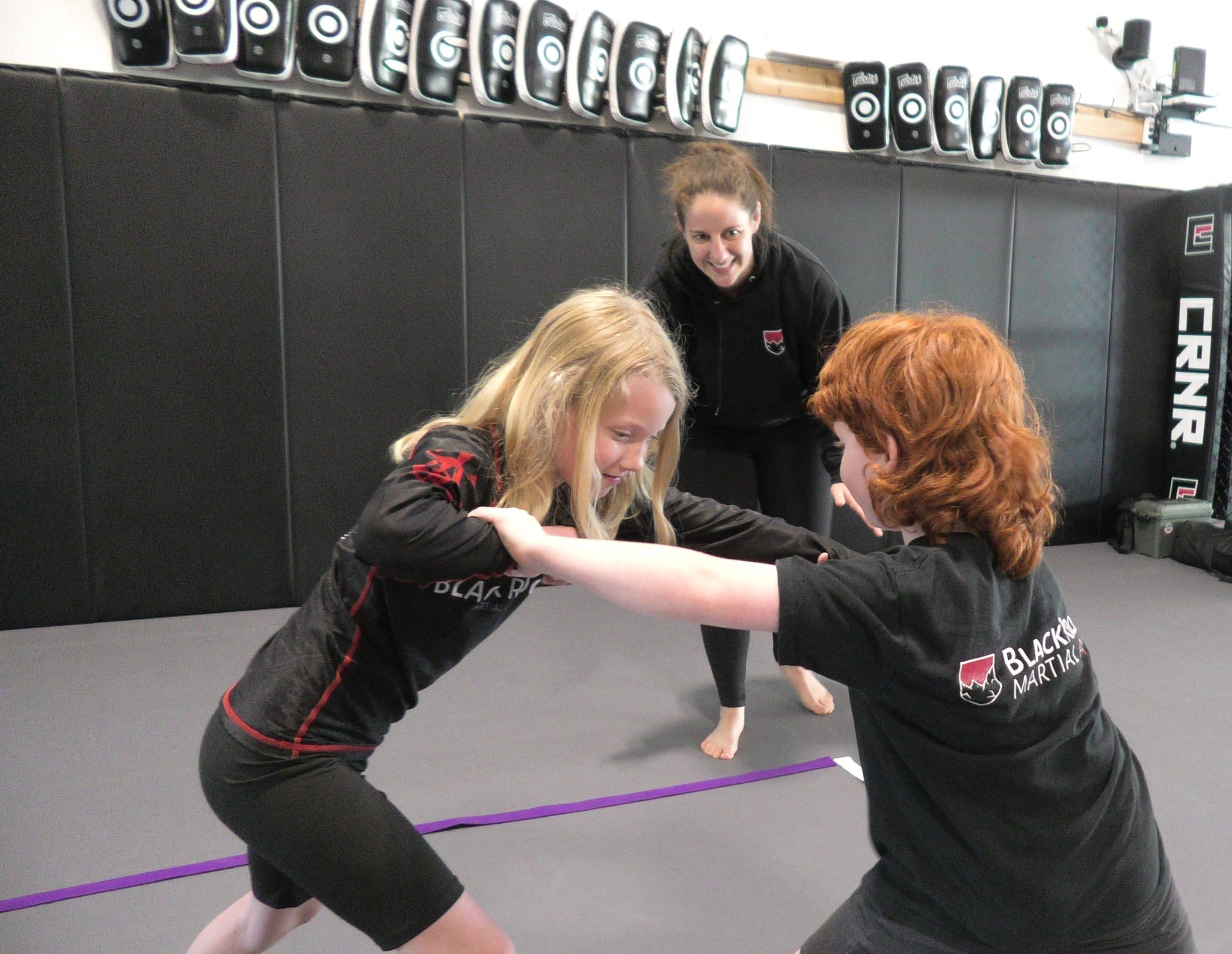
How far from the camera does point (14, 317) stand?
2.98 meters

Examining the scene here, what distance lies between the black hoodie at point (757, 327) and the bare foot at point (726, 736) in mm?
750

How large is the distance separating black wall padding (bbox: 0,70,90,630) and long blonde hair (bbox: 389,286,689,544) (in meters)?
2.39

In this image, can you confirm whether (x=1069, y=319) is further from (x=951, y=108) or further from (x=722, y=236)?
(x=722, y=236)

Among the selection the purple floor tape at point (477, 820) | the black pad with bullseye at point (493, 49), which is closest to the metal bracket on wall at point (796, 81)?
the black pad with bullseye at point (493, 49)

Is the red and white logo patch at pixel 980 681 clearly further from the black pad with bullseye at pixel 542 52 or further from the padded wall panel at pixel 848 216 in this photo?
the padded wall panel at pixel 848 216

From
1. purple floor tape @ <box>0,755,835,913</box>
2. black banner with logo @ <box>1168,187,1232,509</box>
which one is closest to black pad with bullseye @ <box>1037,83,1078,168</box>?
black banner with logo @ <box>1168,187,1232,509</box>

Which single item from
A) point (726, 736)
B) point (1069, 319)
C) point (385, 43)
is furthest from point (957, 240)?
point (726, 736)

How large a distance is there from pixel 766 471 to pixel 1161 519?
2892mm

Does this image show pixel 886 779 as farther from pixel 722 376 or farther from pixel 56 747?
pixel 56 747

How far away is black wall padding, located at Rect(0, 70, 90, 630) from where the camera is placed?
292 cm

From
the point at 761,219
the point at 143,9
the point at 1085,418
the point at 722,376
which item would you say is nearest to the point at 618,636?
the point at 722,376

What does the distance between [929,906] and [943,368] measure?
58cm

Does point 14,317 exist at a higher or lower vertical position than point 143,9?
lower

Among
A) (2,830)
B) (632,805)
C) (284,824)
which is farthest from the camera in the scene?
(632,805)
